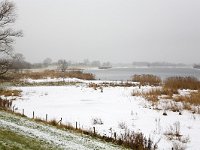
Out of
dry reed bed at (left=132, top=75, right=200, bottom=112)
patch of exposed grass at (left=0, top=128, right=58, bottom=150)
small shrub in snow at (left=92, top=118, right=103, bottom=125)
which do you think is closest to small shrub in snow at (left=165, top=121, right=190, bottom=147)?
small shrub in snow at (left=92, top=118, right=103, bottom=125)

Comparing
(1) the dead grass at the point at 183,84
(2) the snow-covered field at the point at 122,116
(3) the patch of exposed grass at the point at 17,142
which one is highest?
(1) the dead grass at the point at 183,84

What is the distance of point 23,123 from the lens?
1334 centimetres

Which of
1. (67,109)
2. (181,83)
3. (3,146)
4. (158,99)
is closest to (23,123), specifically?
(3,146)

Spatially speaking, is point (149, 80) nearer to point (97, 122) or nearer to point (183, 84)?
point (183, 84)

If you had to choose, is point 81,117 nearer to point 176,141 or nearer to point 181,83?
point 176,141

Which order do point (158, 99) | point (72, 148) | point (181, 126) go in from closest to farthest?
point (72, 148) < point (181, 126) < point (158, 99)

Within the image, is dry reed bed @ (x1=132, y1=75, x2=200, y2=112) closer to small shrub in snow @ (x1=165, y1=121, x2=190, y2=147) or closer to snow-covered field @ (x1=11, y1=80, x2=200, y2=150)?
snow-covered field @ (x1=11, y1=80, x2=200, y2=150)

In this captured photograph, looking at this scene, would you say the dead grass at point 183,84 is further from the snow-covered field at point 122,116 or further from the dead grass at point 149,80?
the dead grass at point 149,80

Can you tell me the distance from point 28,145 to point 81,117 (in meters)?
9.94

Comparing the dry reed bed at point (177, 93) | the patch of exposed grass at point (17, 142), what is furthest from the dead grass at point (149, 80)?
the patch of exposed grass at point (17, 142)

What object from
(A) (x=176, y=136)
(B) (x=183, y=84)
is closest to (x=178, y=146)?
(A) (x=176, y=136)

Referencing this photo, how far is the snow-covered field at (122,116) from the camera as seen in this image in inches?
579

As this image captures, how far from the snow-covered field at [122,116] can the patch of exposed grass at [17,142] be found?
16.9ft

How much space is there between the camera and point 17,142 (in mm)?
9219
